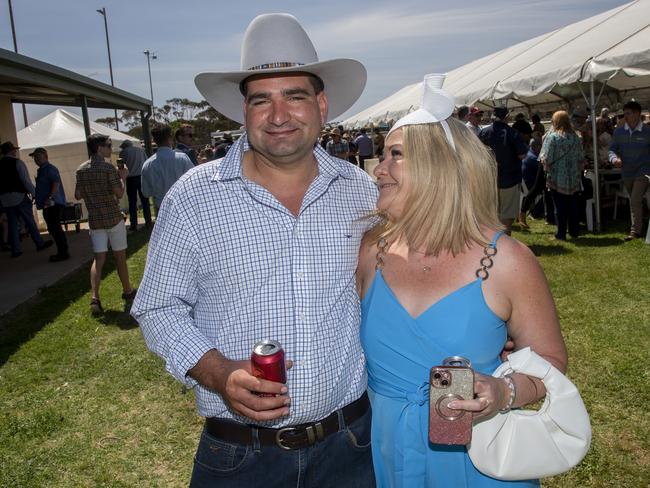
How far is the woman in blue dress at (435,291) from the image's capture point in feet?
6.22

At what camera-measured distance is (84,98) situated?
44.5 feet

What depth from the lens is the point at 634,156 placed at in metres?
8.55

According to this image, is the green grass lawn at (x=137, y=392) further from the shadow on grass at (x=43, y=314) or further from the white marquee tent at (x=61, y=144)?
the white marquee tent at (x=61, y=144)

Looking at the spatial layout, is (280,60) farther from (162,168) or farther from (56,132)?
(56,132)

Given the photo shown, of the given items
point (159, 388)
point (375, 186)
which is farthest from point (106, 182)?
point (375, 186)

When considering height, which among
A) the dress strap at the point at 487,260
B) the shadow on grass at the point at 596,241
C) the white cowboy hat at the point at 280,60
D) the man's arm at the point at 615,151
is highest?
the white cowboy hat at the point at 280,60

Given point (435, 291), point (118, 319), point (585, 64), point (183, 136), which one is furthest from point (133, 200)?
point (435, 291)

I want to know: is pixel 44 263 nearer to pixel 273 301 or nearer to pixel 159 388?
pixel 159 388

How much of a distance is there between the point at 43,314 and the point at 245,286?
6.64m

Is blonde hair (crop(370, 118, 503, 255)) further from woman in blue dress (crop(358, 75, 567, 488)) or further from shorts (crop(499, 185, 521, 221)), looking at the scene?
shorts (crop(499, 185, 521, 221))

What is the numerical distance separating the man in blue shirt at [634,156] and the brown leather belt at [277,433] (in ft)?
26.8

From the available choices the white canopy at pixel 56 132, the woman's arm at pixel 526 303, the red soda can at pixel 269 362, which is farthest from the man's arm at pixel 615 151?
the white canopy at pixel 56 132

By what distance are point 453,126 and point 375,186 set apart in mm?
416

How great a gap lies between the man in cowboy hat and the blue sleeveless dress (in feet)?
0.23
